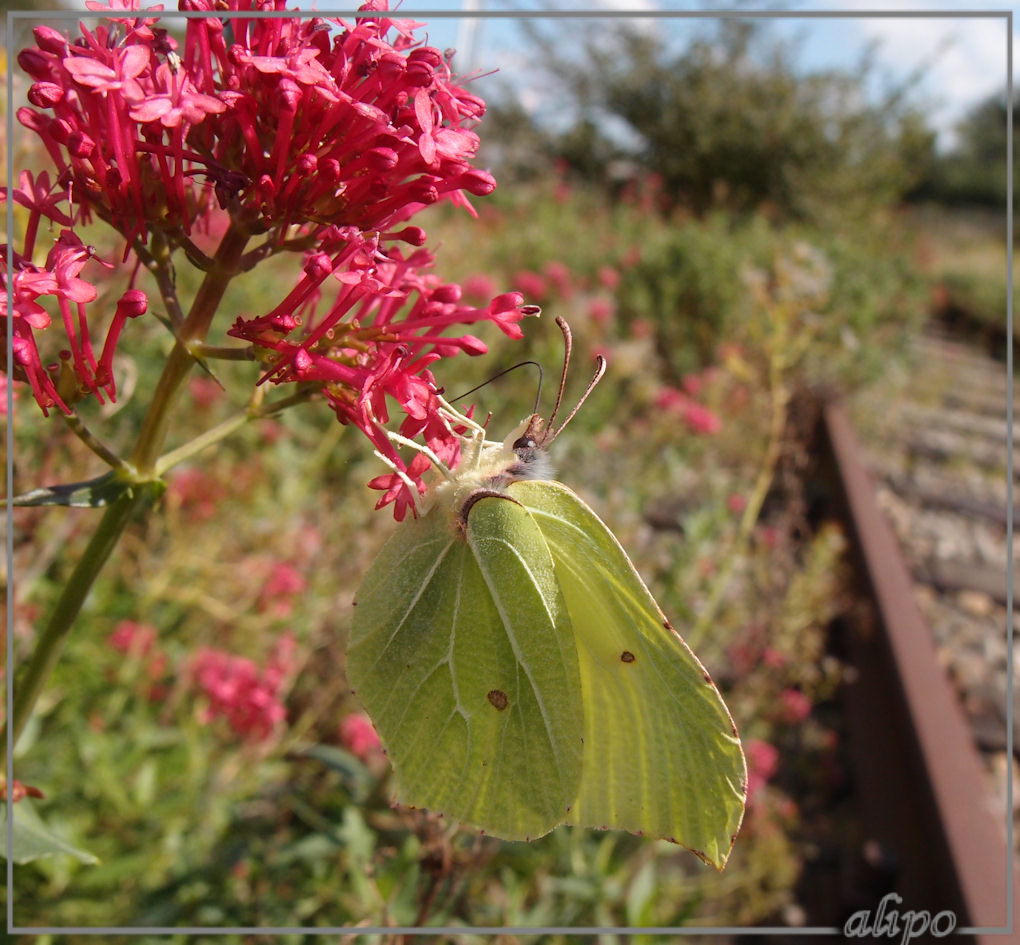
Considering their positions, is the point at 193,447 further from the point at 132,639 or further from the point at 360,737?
the point at 132,639

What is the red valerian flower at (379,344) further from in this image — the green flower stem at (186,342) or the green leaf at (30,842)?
the green leaf at (30,842)

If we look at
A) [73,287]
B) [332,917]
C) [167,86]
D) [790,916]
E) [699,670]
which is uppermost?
[167,86]

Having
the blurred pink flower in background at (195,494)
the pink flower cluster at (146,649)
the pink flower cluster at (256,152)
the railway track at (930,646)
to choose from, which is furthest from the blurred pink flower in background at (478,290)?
the pink flower cluster at (256,152)

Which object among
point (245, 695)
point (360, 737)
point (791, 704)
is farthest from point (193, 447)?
point (791, 704)

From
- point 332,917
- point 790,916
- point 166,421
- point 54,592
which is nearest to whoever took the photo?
point 166,421

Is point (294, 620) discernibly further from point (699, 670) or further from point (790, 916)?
point (790, 916)

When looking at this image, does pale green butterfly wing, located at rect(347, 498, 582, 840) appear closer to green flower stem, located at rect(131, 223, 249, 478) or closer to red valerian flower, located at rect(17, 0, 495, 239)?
green flower stem, located at rect(131, 223, 249, 478)

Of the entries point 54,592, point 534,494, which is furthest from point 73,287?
point 54,592
